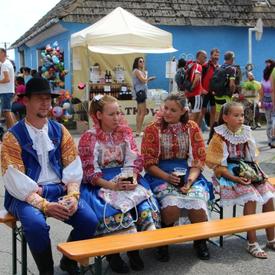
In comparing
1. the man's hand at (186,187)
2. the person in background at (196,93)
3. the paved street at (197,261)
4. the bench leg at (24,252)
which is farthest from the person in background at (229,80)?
the bench leg at (24,252)

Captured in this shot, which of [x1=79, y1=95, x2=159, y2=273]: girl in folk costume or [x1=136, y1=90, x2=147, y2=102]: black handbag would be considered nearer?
[x1=79, y1=95, x2=159, y2=273]: girl in folk costume

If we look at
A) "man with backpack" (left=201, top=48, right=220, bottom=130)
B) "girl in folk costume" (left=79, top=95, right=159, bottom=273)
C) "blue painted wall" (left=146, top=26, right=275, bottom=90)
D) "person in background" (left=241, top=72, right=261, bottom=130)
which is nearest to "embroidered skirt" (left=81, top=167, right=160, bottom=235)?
"girl in folk costume" (left=79, top=95, right=159, bottom=273)

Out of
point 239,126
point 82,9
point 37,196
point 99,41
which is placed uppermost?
point 82,9

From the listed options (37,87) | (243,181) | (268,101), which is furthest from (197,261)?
(268,101)

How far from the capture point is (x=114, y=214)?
3.86 metres

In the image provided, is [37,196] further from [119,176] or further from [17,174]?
[119,176]

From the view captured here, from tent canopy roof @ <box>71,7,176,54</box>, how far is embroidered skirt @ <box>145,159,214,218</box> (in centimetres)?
785

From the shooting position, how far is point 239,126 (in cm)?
462

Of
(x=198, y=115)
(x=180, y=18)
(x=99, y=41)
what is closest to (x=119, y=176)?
(x=198, y=115)

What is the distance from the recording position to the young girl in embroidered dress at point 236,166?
177 inches

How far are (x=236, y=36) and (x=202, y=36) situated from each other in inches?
45.3

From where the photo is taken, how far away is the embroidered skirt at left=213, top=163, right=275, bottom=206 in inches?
176

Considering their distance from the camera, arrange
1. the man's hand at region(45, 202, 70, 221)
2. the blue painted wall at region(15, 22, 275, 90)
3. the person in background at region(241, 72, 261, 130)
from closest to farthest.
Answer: the man's hand at region(45, 202, 70, 221)
the person in background at region(241, 72, 261, 130)
the blue painted wall at region(15, 22, 275, 90)

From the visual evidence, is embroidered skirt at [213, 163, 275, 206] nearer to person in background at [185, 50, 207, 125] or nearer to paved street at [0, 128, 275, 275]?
paved street at [0, 128, 275, 275]
